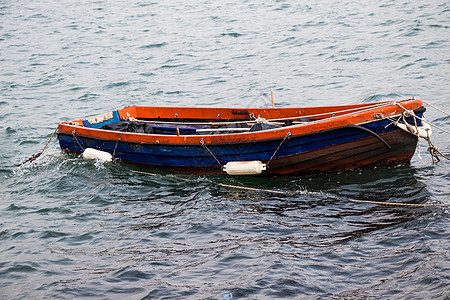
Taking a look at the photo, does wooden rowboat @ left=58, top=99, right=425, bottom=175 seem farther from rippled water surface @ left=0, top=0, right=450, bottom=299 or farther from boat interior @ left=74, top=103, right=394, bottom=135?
rippled water surface @ left=0, top=0, right=450, bottom=299

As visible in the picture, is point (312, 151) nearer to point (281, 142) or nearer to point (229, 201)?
point (281, 142)

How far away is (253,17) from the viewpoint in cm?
Answer: 2734

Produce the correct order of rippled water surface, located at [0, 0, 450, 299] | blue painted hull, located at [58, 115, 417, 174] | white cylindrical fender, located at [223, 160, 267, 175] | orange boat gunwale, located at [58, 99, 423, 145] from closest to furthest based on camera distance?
1. rippled water surface, located at [0, 0, 450, 299]
2. orange boat gunwale, located at [58, 99, 423, 145]
3. blue painted hull, located at [58, 115, 417, 174]
4. white cylindrical fender, located at [223, 160, 267, 175]

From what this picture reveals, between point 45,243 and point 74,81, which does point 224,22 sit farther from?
point 45,243

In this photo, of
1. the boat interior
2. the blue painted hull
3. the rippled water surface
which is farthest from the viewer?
the boat interior

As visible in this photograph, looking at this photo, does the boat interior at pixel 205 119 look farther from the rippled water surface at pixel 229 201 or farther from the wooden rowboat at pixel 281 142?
the rippled water surface at pixel 229 201

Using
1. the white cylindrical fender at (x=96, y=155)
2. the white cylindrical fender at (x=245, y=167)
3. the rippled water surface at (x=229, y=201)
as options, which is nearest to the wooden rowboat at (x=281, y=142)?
the white cylindrical fender at (x=245, y=167)

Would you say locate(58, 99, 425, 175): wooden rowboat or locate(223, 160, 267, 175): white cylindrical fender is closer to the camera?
locate(58, 99, 425, 175): wooden rowboat

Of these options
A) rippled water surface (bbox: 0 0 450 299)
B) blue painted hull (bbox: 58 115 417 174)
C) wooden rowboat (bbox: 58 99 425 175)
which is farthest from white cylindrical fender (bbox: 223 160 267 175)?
rippled water surface (bbox: 0 0 450 299)

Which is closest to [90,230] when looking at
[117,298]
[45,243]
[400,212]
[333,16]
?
[45,243]

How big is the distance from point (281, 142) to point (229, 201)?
1.34 metres

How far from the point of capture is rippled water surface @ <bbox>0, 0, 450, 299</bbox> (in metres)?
7.03

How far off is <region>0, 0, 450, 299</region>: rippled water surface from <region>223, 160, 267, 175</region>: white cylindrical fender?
1.13 feet

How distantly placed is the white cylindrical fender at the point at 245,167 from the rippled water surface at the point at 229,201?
1.13 feet
